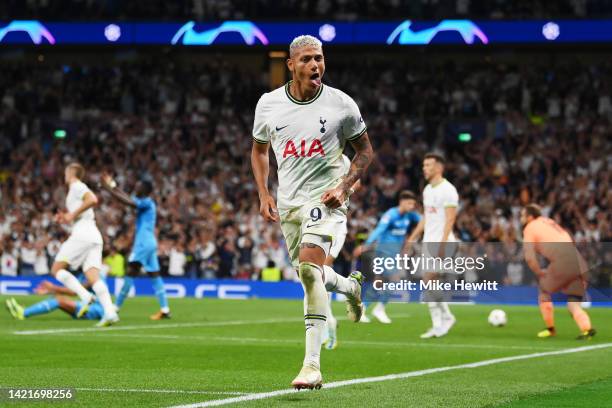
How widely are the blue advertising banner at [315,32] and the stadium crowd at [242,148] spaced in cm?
275

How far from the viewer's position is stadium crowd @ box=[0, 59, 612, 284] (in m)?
31.1

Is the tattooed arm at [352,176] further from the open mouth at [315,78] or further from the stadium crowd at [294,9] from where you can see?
the stadium crowd at [294,9]

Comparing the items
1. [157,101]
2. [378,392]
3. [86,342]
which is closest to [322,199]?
[378,392]

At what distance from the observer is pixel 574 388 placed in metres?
9.48

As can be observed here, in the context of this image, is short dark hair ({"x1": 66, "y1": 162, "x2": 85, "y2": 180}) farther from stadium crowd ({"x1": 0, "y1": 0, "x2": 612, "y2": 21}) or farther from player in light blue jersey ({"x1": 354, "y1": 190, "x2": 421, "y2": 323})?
stadium crowd ({"x1": 0, "y1": 0, "x2": 612, "y2": 21})

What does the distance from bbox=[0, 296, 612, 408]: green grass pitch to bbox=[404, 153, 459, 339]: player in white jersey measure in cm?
34

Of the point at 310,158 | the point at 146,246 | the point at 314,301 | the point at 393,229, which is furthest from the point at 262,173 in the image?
the point at 146,246

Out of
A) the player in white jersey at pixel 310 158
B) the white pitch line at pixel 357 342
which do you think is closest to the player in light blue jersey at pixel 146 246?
the white pitch line at pixel 357 342

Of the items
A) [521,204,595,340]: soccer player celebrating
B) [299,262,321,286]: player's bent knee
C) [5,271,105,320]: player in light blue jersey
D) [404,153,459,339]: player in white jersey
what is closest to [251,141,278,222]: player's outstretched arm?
[299,262,321,286]: player's bent knee

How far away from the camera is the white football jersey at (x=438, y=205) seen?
53.2 feet

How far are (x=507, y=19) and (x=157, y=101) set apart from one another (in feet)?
40.6

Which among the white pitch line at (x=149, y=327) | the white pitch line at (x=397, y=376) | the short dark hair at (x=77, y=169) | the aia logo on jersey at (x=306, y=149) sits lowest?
the white pitch line at (x=397, y=376)

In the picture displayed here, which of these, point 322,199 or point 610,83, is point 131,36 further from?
point 322,199

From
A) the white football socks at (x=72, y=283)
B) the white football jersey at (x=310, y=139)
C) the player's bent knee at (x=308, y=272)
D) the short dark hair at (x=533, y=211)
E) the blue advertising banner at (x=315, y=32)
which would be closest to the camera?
the player's bent knee at (x=308, y=272)
